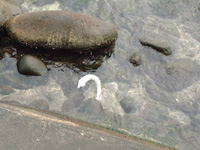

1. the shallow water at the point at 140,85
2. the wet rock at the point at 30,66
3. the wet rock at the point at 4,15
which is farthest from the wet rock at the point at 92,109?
the wet rock at the point at 4,15

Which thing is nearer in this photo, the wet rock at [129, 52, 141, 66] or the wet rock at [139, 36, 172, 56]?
the wet rock at [129, 52, 141, 66]

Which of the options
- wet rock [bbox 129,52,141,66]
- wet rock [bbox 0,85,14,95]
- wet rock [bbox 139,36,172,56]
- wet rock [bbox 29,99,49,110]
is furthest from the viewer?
wet rock [bbox 139,36,172,56]

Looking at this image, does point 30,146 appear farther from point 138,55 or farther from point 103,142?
point 138,55

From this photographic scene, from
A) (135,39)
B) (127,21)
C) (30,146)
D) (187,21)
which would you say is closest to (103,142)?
(30,146)

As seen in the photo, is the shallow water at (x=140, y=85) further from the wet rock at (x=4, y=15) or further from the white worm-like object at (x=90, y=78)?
the wet rock at (x=4, y=15)

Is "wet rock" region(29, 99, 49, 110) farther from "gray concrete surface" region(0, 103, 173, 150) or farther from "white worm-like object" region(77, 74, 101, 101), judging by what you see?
"white worm-like object" region(77, 74, 101, 101)

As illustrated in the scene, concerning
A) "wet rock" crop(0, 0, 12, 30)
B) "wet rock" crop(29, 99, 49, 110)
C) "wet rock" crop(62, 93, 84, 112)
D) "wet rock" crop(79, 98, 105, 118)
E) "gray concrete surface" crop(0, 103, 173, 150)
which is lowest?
"wet rock" crop(29, 99, 49, 110)

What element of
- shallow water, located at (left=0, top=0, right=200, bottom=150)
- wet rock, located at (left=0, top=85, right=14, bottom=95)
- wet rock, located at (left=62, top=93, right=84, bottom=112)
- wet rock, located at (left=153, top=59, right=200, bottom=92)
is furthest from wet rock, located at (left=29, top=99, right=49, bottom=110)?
wet rock, located at (left=153, top=59, right=200, bottom=92)
